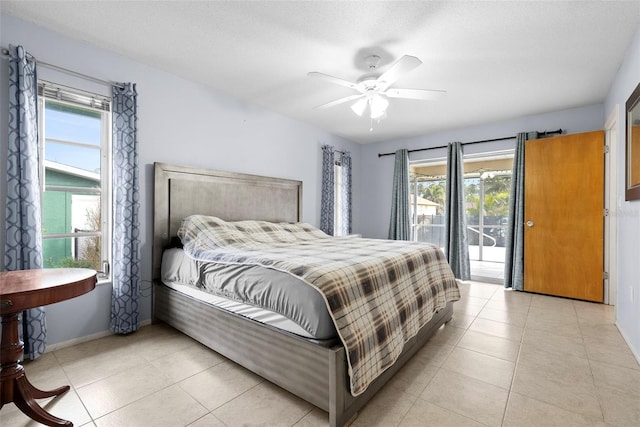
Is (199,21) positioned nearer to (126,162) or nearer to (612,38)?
(126,162)

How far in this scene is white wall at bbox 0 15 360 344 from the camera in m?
2.21

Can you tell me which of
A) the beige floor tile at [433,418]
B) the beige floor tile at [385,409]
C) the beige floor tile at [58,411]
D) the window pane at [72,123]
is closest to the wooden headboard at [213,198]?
the window pane at [72,123]

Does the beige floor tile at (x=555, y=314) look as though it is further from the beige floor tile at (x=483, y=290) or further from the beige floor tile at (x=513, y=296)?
the beige floor tile at (x=483, y=290)

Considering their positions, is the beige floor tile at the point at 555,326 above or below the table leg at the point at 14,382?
below

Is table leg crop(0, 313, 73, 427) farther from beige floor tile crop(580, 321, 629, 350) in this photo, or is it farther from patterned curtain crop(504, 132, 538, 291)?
patterned curtain crop(504, 132, 538, 291)

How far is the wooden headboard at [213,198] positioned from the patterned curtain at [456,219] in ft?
7.94

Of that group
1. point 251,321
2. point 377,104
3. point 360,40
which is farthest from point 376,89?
point 251,321

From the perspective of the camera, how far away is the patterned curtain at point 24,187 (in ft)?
6.44

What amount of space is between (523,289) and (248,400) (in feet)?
12.7

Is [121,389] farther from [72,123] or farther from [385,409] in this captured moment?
[72,123]

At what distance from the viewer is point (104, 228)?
8.46ft

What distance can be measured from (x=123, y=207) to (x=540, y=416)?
10.4 feet

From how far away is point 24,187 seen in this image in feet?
6.56

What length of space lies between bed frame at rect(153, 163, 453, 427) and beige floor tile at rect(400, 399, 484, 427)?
22 centimetres
